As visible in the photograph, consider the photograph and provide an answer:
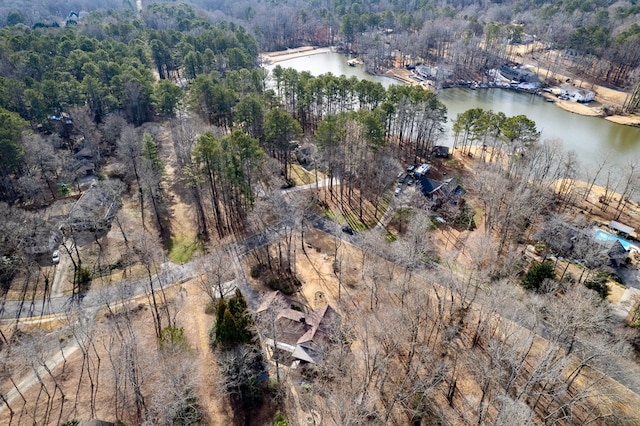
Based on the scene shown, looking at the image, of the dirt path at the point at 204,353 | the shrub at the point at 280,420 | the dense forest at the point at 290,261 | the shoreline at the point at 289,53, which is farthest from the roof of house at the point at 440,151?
the shoreline at the point at 289,53

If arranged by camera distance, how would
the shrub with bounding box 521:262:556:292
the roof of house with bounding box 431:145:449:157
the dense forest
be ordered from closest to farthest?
the dense forest < the shrub with bounding box 521:262:556:292 < the roof of house with bounding box 431:145:449:157

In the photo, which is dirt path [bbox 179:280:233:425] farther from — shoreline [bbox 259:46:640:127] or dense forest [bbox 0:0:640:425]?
shoreline [bbox 259:46:640:127]

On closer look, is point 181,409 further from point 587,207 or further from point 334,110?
point 334,110

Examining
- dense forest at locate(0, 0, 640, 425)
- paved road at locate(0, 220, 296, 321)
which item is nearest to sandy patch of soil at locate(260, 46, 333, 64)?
dense forest at locate(0, 0, 640, 425)

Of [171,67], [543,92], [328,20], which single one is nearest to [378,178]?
[543,92]

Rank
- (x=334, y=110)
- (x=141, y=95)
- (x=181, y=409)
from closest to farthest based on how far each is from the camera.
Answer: (x=181, y=409)
(x=141, y=95)
(x=334, y=110)

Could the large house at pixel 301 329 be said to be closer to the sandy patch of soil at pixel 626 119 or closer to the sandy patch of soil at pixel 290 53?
the sandy patch of soil at pixel 626 119
